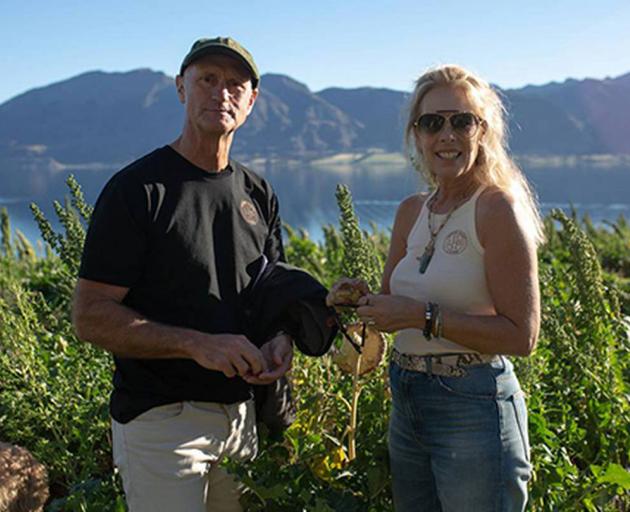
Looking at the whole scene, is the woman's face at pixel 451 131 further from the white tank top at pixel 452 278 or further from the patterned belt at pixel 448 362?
the patterned belt at pixel 448 362

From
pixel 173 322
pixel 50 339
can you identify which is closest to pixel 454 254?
pixel 173 322

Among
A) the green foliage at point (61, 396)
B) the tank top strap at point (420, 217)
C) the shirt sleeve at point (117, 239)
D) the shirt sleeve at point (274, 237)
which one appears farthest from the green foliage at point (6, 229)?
the tank top strap at point (420, 217)

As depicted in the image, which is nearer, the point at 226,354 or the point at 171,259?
the point at 226,354

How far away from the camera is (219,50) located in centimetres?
296

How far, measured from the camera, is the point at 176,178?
2877mm

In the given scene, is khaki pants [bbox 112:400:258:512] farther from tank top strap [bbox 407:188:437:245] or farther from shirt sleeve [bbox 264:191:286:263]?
tank top strap [bbox 407:188:437:245]

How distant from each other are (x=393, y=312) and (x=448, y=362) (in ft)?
1.02

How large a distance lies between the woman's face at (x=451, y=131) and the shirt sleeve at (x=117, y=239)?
3.81ft

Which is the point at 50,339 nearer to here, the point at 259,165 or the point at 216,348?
the point at 216,348

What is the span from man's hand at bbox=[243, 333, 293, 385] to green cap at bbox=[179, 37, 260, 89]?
1.17m

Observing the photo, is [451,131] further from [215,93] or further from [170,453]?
[170,453]

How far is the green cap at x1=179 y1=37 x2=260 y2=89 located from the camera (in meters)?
2.96

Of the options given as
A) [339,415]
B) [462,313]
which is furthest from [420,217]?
[339,415]

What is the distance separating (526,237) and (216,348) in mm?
1192
